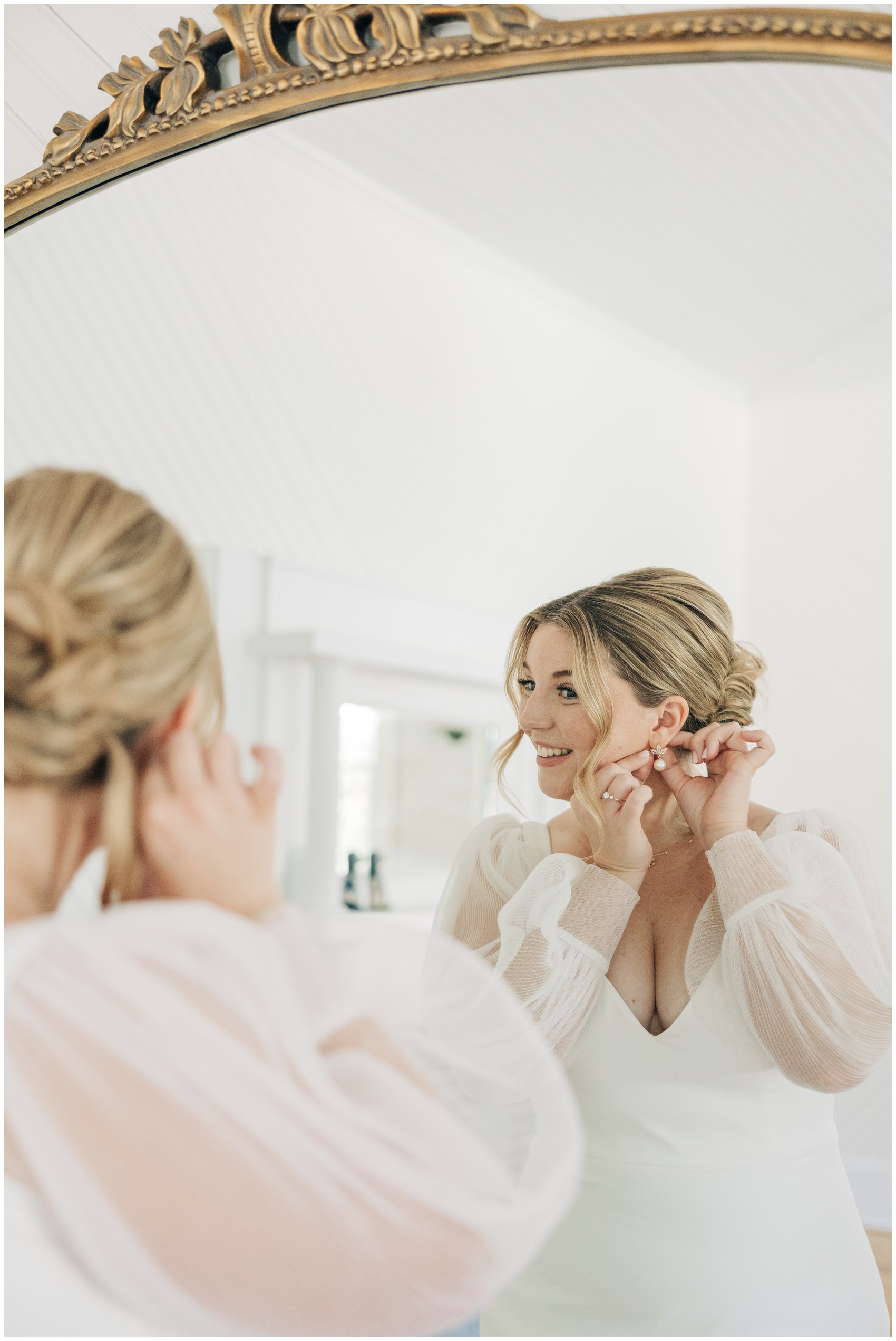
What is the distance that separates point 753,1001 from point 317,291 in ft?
2.07

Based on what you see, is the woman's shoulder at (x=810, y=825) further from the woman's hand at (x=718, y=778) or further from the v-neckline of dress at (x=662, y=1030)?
the v-neckline of dress at (x=662, y=1030)

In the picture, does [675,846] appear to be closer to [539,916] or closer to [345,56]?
[539,916]

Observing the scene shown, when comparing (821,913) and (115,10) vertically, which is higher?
(115,10)

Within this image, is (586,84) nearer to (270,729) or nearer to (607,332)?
(607,332)

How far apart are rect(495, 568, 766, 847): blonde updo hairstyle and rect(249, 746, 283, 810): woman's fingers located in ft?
0.58

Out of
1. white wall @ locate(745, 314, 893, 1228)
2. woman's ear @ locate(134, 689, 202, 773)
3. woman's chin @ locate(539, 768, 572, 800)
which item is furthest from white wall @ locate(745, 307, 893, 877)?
woman's ear @ locate(134, 689, 202, 773)

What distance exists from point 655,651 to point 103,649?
385 mm

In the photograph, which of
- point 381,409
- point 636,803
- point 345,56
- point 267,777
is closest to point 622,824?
point 636,803

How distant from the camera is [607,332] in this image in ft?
2.64

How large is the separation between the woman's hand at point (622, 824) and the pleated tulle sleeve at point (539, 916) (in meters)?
0.01

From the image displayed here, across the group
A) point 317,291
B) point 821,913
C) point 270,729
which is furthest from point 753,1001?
point 317,291

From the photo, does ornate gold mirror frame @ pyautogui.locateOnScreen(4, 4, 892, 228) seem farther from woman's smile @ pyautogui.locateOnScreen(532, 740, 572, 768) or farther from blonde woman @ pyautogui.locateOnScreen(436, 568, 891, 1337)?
woman's smile @ pyautogui.locateOnScreen(532, 740, 572, 768)

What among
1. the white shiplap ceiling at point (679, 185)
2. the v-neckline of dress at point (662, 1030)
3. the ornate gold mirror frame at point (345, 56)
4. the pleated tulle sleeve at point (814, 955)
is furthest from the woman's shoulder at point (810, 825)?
the ornate gold mirror frame at point (345, 56)

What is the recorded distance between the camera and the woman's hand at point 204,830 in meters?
0.74
